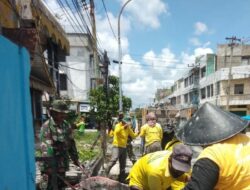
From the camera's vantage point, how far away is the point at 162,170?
2.89 meters

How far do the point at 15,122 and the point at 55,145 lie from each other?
1687 millimetres

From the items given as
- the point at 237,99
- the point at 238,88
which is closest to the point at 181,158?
the point at 237,99

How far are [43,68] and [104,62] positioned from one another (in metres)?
7.92

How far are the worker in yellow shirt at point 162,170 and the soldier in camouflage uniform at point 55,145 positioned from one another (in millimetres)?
1795

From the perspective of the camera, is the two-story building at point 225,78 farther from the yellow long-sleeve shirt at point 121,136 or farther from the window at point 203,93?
the yellow long-sleeve shirt at point 121,136

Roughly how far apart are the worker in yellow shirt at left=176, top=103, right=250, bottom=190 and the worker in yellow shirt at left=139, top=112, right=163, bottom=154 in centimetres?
702

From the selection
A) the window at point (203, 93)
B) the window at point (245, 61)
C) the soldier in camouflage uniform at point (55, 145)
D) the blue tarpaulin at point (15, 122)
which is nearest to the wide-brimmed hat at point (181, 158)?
the blue tarpaulin at point (15, 122)

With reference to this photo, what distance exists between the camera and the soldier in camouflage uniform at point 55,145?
4.61m

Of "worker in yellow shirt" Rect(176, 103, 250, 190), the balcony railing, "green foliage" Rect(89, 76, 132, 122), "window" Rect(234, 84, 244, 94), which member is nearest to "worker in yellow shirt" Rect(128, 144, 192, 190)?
"worker in yellow shirt" Rect(176, 103, 250, 190)

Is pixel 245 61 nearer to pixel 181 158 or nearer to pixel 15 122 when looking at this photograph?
pixel 15 122

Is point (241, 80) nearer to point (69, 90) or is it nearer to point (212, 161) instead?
point (69, 90)

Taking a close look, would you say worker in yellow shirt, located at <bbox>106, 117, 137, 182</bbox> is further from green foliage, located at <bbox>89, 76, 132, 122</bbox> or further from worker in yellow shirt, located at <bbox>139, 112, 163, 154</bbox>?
green foliage, located at <bbox>89, 76, 132, 122</bbox>

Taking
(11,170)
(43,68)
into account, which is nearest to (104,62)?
(43,68)

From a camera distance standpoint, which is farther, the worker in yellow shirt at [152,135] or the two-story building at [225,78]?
the two-story building at [225,78]
